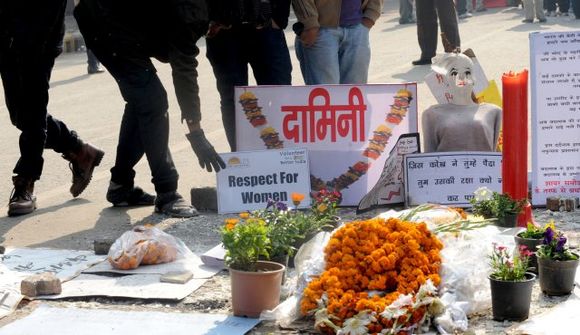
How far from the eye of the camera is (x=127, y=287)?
5695 mm

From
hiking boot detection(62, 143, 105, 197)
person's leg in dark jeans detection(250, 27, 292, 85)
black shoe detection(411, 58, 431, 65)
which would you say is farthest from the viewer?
black shoe detection(411, 58, 431, 65)

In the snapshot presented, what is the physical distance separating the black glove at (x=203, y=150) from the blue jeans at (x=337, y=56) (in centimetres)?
130

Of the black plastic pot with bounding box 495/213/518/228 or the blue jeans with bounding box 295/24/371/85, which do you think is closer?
the black plastic pot with bounding box 495/213/518/228

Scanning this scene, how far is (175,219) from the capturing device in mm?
7215

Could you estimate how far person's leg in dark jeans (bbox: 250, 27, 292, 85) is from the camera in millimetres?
7590

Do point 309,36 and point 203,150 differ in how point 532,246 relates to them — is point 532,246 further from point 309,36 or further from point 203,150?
point 309,36

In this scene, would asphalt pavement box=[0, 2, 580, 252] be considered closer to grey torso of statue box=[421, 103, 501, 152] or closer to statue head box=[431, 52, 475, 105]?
grey torso of statue box=[421, 103, 501, 152]

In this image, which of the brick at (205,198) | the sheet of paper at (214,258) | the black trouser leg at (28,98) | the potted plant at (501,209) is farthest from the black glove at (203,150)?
the potted plant at (501,209)

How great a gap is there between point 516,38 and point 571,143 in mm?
10972

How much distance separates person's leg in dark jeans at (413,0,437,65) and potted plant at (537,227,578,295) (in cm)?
957

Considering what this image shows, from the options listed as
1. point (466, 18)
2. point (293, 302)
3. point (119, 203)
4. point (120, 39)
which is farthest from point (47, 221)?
point (466, 18)

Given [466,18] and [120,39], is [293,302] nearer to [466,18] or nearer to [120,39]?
[120,39]

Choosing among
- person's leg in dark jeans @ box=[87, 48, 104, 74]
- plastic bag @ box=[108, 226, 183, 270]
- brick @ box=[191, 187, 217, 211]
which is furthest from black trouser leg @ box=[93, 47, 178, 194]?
person's leg in dark jeans @ box=[87, 48, 104, 74]

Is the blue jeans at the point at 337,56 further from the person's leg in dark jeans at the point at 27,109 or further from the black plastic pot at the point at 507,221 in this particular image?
the black plastic pot at the point at 507,221
